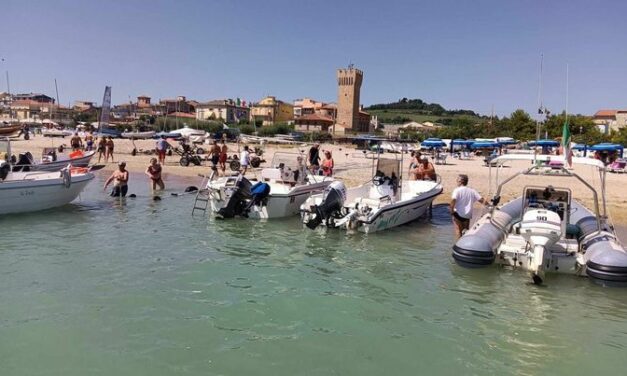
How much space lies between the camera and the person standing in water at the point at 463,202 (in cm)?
1079

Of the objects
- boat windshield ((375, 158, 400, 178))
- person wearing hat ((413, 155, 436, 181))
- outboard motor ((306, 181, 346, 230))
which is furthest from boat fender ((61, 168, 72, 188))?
person wearing hat ((413, 155, 436, 181))

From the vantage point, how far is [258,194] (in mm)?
13031

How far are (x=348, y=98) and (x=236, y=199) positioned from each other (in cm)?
10276

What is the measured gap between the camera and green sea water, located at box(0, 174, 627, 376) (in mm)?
5605

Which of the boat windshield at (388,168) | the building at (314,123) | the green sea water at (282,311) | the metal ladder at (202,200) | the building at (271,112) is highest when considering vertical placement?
the building at (271,112)

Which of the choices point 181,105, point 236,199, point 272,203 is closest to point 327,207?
point 272,203

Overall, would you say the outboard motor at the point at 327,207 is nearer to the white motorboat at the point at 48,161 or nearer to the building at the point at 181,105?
the white motorboat at the point at 48,161

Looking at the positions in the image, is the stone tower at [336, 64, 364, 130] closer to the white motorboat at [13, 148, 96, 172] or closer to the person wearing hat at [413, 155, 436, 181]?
the white motorboat at [13, 148, 96, 172]

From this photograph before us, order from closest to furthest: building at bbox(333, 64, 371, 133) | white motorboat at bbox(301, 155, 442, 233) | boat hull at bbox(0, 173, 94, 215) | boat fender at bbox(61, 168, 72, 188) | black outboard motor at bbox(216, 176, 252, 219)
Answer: white motorboat at bbox(301, 155, 442, 233), black outboard motor at bbox(216, 176, 252, 219), boat hull at bbox(0, 173, 94, 215), boat fender at bbox(61, 168, 72, 188), building at bbox(333, 64, 371, 133)

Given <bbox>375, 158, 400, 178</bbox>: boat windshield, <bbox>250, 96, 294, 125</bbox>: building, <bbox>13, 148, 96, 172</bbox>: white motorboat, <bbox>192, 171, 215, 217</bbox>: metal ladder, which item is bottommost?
<bbox>192, 171, 215, 217</bbox>: metal ladder

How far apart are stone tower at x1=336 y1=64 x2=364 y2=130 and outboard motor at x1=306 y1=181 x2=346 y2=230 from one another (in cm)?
10009

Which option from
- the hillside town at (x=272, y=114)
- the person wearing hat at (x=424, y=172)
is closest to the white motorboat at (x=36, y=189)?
the person wearing hat at (x=424, y=172)

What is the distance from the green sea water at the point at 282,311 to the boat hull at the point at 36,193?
2.22 metres

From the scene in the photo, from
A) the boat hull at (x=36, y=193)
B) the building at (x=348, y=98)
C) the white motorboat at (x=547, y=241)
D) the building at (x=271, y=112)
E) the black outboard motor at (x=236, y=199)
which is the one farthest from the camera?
the building at (x=271, y=112)
